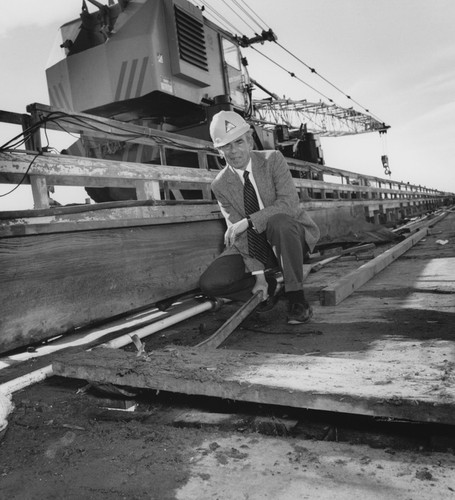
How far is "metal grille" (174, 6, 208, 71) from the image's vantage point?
5141 millimetres

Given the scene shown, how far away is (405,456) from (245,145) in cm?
243

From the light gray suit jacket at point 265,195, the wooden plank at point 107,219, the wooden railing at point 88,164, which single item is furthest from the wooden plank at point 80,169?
the light gray suit jacket at point 265,195

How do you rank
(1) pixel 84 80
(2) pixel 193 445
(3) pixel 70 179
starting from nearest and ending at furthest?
(2) pixel 193 445 → (3) pixel 70 179 → (1) pixel 84 80

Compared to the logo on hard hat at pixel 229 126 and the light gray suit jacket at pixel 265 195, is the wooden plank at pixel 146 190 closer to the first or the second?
the light gray suit jacket at pixel 265 195

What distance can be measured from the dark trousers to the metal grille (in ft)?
10.5

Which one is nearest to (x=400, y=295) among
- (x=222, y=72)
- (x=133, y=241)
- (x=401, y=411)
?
(x=133, y=241)

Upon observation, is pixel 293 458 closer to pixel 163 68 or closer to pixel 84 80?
pixel 163 68

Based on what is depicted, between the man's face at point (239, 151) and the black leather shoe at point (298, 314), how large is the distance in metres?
1.15

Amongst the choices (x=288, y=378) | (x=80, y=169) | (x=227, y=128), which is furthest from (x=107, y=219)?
(x=288, y=378)

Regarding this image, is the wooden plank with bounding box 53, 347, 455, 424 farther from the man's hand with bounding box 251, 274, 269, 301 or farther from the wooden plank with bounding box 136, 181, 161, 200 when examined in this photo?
the wooden plank with bounding box 136, 181, 161, 200

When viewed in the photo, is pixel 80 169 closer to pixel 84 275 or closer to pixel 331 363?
pixel 84 275

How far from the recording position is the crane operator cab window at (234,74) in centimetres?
643

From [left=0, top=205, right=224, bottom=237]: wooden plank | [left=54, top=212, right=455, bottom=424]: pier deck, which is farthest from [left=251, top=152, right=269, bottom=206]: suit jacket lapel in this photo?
[left=54, top=212, right=455, bottom=424]: pier deck

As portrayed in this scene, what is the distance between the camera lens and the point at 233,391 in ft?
4.50
